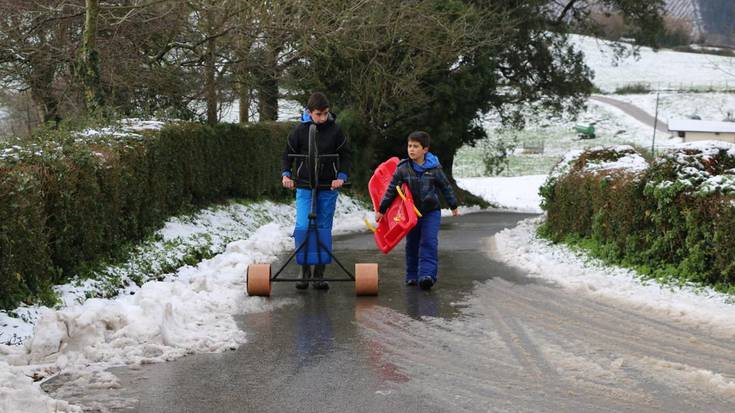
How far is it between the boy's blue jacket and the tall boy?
668 millimetres

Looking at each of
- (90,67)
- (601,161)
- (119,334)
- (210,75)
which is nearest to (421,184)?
(119,334)

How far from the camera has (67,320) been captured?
6711mm

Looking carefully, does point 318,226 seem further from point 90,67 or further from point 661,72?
point 661,72

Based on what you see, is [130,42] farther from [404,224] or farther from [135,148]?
[404,224]

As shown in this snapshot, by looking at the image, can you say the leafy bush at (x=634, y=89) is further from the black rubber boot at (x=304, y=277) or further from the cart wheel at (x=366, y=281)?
the cart wheel at (x=366, y=281)

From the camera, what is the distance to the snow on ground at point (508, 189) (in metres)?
49.1

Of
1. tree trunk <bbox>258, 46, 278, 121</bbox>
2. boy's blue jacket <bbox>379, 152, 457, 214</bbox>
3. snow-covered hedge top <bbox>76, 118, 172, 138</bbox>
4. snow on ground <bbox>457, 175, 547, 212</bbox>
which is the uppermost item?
tree trunk <bbox>258, 46, 278, 121</bbox>

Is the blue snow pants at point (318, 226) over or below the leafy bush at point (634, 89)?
below

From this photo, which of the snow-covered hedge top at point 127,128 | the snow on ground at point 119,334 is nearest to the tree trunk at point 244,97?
the snow-covered hedge top at point 127,128

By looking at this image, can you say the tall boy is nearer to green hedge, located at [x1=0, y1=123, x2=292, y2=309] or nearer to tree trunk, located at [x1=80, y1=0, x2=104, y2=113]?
green hedge, located at [x1=0, y1=123, x2=292, y2=309]

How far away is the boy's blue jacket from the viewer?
10719mm

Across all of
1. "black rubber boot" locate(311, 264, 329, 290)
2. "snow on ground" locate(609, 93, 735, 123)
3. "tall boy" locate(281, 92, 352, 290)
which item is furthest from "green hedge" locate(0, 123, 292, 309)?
"snow on ground" locate(609, 93, 735, 123)

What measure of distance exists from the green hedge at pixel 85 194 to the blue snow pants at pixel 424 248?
331 cm

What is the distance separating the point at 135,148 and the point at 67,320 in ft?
18.8
